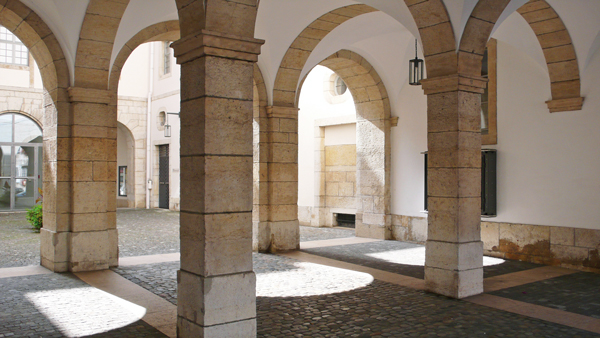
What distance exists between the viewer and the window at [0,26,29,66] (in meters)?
16.9

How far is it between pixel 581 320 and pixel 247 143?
3561 millimetres

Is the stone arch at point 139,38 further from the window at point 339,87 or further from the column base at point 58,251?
the window at point 339,87

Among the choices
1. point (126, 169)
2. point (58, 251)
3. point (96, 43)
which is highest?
point (96, 43)

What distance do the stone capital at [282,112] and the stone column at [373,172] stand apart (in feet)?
8.35

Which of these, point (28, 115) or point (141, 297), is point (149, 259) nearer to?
point (141, 297)

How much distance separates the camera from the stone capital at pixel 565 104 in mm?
7621

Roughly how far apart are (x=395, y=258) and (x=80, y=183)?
193 inches

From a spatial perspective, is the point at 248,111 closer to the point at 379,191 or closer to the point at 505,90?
the point at 505,90

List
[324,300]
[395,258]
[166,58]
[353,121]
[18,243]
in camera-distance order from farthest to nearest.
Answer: [166,58] → [353,121] → [18,243] → [395,258] → [324,300]

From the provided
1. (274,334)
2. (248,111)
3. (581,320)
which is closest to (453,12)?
(248,111)

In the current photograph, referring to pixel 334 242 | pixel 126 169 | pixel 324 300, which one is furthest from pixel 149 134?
pixel 324 300

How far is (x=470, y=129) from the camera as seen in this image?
5.75m

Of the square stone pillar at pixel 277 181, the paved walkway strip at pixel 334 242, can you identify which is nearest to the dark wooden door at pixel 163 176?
the paved walkway strip at pixel 334 242

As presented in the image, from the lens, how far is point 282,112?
8.93 m
